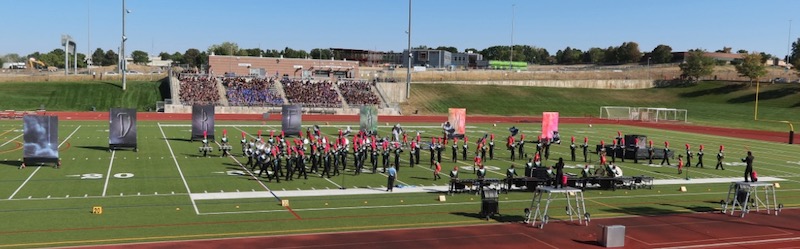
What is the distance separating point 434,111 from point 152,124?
36.4 meters

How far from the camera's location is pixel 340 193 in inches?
A: 951

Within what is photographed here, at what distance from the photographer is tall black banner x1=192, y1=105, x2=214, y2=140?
132 feet

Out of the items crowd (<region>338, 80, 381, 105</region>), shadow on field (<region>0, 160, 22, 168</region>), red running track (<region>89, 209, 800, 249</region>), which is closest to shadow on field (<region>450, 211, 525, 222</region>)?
red running track (<region>89, 209, 800, 249</region>)

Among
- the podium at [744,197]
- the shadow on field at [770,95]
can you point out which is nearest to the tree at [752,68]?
the shadow on field at [770,95]

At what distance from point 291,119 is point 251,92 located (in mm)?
32406

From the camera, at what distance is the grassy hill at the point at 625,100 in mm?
81625

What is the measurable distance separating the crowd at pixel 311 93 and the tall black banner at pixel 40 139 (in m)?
45.5

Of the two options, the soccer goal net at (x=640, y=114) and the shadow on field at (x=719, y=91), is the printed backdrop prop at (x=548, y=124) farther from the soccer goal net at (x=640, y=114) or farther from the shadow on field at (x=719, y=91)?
the shadow on field at (x=719, y=91)

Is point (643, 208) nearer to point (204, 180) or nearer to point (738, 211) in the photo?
point (738, 211)

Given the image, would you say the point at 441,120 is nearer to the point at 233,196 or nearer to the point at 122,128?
the point at 122,128

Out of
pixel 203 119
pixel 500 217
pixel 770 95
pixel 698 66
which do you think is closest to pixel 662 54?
pixel 698 66

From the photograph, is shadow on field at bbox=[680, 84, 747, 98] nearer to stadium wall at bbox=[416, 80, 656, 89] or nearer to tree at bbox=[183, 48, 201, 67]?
stadium wall at bbox=[416, 80, 656, 89]

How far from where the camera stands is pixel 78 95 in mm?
73375

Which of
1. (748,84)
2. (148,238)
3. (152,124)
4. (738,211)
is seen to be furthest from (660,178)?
(748,84)
